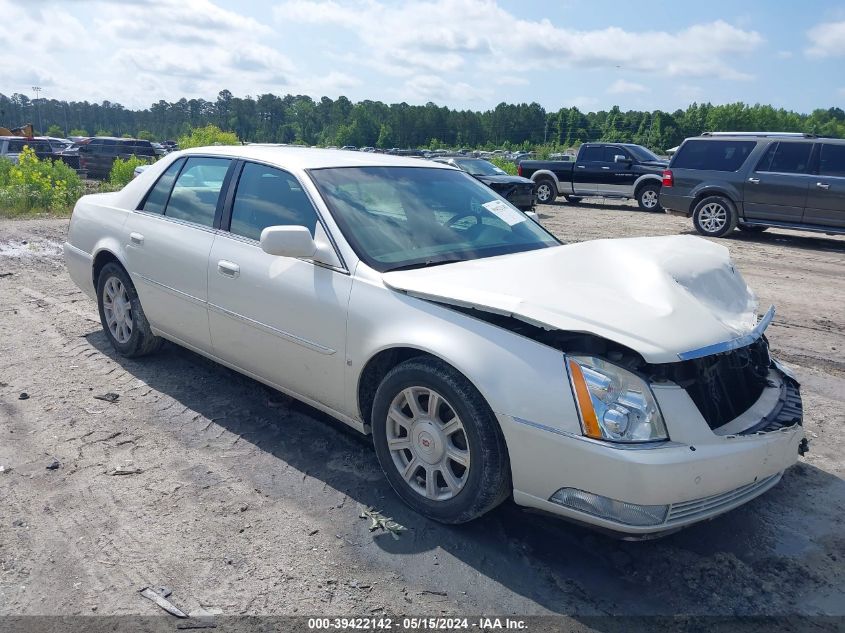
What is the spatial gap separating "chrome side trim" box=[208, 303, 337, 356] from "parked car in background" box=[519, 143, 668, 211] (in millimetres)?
17048

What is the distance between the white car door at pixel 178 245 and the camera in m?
4.48

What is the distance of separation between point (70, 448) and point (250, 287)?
1.41m

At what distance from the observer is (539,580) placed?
2885 millimetres

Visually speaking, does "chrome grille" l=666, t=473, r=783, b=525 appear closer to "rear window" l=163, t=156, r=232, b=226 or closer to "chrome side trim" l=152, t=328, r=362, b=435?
"chrome side trim" l=152, t=328, r=362, b=435

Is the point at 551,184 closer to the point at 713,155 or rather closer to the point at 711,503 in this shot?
the point at 713,155

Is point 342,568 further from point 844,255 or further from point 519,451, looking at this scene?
point 844,255

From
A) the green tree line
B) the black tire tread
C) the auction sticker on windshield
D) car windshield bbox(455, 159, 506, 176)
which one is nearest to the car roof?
the auction sticker on windshield

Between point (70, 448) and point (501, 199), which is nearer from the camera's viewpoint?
point (70, 448)

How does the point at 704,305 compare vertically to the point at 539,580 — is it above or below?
above

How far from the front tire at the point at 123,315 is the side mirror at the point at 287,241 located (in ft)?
6.73

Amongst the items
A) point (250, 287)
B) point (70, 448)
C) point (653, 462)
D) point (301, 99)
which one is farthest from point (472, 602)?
point (301, 99)

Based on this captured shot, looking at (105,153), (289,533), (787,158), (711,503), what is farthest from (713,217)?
(105,153)

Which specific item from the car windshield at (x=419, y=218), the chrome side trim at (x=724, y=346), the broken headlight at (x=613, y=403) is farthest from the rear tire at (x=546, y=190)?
the broken headlight at (x=613, y=403)

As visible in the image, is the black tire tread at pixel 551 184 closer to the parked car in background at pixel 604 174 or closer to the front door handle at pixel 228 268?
the parked car in background at pixel 604 174
